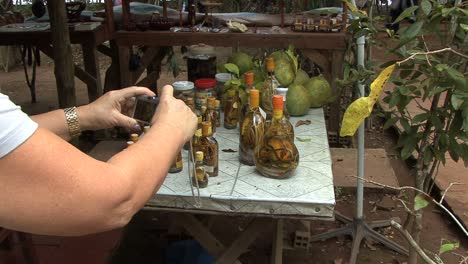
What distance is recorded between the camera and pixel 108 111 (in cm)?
167

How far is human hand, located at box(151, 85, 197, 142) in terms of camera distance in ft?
3.94

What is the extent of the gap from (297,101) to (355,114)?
145 cm

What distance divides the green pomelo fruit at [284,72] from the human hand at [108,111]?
3.88 feet

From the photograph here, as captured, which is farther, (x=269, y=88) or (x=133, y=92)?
(x=269, y=88)

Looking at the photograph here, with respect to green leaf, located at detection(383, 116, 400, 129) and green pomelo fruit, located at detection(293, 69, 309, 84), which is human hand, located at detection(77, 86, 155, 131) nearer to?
A: green leaf, located at detection(383, 116, 400, 129)

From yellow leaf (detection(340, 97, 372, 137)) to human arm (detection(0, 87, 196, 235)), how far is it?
0.48 metres

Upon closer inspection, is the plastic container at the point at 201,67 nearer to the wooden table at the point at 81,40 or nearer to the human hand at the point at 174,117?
the wooden table at the point at 81,40

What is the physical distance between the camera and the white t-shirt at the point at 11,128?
0.84 m

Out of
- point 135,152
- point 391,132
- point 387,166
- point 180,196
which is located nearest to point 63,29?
point 180,196

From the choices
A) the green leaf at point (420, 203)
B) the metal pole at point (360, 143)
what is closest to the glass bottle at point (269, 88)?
the metal pole at point (360, 143)

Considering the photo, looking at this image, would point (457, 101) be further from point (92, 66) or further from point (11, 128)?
point (92, 66)

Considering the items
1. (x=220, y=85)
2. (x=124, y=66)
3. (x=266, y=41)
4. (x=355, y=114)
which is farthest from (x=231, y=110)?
(x=124, y=66)

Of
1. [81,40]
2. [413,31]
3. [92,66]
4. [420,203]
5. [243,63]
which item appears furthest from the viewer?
→ [92,66]

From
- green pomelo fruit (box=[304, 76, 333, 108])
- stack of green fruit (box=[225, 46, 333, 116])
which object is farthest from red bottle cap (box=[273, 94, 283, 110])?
green pomelo fruit (box=[304, 76, 333, 108])
